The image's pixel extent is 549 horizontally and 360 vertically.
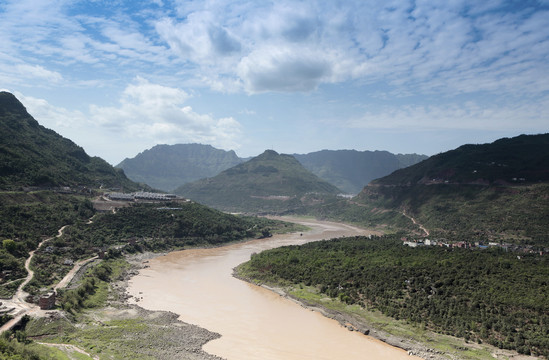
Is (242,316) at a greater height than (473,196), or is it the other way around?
(473,196)

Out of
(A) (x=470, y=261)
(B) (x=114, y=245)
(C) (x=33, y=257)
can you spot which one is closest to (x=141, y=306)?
(C) (x=33, y=257)

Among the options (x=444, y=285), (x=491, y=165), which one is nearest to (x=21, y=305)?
(x=444, y=285)

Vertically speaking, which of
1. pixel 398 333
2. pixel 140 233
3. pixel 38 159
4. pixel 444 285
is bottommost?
pixel 398 333

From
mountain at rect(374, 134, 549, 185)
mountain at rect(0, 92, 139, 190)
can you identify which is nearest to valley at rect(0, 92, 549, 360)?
mountain at rect(374, 134, 549, 185)

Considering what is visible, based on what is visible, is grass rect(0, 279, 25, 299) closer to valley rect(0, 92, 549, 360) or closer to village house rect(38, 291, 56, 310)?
valley rect(0, 92, 549, 360)

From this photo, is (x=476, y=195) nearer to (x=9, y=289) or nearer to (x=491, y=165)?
(x=491, y=165)

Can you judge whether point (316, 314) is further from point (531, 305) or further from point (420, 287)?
point (531, 305)

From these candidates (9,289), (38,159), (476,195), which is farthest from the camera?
(38,159)
